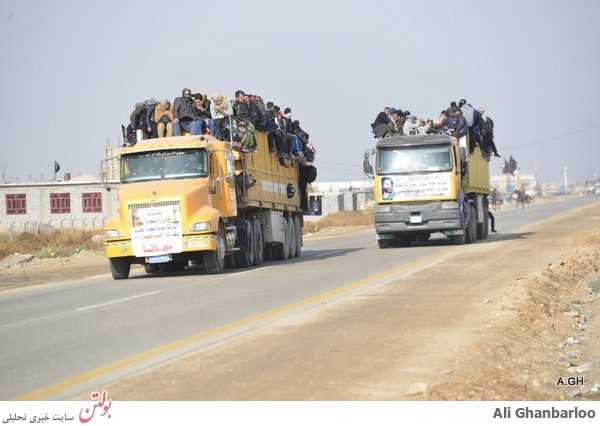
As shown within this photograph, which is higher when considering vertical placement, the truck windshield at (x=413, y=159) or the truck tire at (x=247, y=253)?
the truck windshield at (x=413, y=159)

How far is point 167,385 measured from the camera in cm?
931

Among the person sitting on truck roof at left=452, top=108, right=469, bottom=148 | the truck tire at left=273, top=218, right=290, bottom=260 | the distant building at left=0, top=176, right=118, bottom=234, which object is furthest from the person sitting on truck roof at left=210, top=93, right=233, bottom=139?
the distant building at left=0, top=176, right=118, bottom=234

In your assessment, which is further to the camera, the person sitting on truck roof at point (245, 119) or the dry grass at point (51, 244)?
the dry grass at point (51, 244)

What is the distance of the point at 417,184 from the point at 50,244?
24.6m

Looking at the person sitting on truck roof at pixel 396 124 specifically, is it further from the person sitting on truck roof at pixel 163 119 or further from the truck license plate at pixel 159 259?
the truck license plate at pixel 159 259

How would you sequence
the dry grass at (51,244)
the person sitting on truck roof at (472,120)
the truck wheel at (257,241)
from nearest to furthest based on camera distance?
the truck wheel at (257,241) < the person sitting on truck roof at (472,120) < the dry grass at (51,244)

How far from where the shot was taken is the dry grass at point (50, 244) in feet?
143

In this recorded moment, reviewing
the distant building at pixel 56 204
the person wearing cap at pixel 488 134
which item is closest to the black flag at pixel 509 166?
the distant building at pixel 56 204

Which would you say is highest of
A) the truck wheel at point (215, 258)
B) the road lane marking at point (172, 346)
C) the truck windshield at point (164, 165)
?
the truck windshield at point (164, 165)

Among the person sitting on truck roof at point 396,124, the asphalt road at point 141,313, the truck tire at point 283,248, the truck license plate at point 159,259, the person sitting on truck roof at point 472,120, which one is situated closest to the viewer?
the asphalt road at point 141,313

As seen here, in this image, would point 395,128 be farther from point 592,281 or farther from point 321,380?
point 321,380

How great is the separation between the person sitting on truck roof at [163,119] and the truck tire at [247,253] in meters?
2.78

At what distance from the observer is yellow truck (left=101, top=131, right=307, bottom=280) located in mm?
22922

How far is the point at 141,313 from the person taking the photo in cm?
1560
